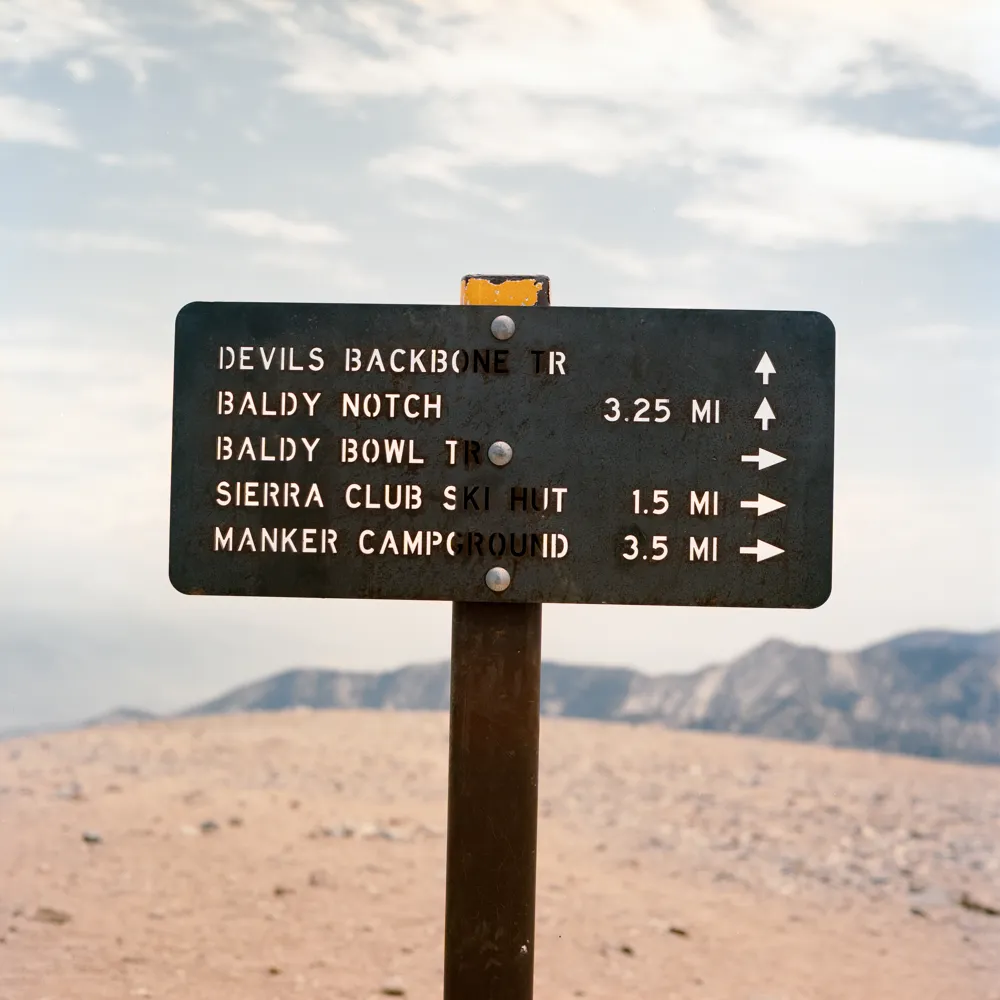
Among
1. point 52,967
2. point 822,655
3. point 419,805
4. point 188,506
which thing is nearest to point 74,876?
point 52,967

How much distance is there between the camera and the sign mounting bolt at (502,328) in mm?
3986

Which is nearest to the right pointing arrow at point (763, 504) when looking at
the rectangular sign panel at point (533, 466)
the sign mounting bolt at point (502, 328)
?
the rectangular sign panel at point (533, 466)

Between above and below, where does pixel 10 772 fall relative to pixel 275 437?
below

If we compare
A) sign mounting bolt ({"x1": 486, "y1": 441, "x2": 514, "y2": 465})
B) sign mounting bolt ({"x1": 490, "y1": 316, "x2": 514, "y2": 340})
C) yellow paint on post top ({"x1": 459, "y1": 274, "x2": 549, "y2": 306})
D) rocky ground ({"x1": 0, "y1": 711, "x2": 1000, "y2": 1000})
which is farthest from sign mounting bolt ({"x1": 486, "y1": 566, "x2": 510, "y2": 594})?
rocky ground ({"x1": 0, "y1": 711, "x2": 1000, "y2": 1000})

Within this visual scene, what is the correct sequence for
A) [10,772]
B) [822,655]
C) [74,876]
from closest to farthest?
[74,876]
[10,772]
[822,655]

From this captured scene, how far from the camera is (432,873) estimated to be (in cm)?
812

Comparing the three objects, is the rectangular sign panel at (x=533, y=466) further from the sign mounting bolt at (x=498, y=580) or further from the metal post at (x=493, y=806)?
the metal post at (x=493, y=806)

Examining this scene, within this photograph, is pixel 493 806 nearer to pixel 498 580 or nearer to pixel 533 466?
pixel 498 580

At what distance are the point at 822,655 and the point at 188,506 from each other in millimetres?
18621

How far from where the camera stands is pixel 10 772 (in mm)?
10547

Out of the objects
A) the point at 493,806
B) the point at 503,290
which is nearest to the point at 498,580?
the point at 493,806

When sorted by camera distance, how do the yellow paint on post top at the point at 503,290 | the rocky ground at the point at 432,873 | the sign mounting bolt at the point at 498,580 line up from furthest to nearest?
the rocky ground at the point at 432,873 → the yellow paint on post top at the point at 503,290 → the sign mounting bolt at the point at 498,580

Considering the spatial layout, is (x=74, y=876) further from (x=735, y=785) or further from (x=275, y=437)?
(x=735, y=785)

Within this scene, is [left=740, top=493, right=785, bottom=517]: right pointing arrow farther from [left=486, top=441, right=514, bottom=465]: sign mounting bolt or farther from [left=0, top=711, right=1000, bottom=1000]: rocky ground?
[left=0, top=711, right=1000, bottom=1000]: rocky ground
